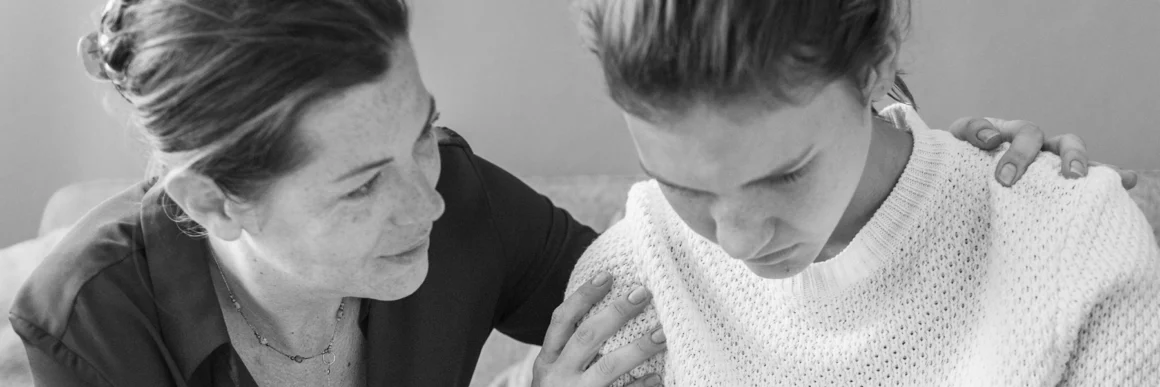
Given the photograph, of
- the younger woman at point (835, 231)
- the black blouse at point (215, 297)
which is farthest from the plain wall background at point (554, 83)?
the younger woman at point (835, 231)

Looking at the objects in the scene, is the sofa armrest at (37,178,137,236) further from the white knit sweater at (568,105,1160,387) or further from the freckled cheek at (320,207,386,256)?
the white knit sweater at (568,105,1160,387)

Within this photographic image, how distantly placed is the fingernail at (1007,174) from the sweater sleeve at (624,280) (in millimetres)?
368

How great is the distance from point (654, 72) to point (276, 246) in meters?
0.49

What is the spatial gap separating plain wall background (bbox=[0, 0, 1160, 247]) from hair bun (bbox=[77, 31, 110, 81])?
0.63 meters

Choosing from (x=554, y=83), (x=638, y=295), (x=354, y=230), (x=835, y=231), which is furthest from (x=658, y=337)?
(x=554, y=83)

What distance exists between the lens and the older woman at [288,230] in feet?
3.07

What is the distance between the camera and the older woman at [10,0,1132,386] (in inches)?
36.8

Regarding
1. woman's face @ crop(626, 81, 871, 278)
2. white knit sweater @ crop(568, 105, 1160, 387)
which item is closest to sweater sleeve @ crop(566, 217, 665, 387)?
white knit sweater @ crop(568, 105, 1160, 387)

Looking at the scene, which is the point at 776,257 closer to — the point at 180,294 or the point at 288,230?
the point at 288,230

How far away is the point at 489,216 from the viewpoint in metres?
1.28

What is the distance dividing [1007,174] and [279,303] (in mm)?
801

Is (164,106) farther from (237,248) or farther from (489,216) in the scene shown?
(489,216)

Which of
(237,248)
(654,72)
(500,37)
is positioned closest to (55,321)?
(237,248)

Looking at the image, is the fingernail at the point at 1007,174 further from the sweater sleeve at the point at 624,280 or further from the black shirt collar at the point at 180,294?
the black shirt collar at the point at 180,294
